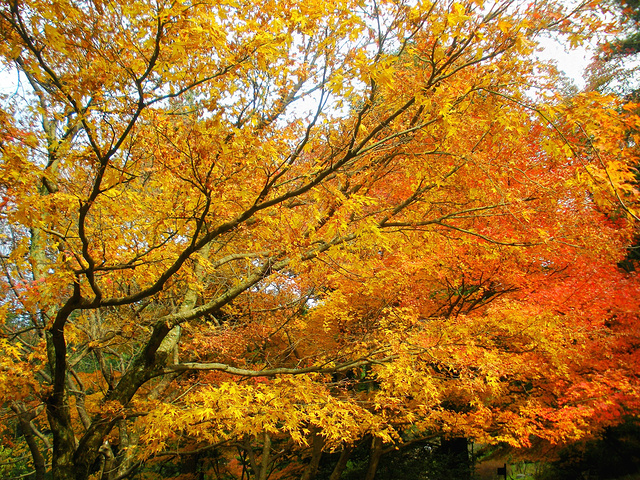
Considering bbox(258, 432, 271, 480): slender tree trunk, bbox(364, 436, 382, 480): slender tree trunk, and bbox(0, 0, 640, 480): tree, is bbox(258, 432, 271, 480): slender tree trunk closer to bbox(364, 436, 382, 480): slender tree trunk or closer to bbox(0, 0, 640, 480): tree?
bbox(0, 0, 640, 480): tree

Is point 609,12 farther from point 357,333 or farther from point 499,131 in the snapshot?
point 357,333

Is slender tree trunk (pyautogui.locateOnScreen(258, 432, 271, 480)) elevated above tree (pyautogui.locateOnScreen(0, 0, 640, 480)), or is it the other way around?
tree (pyautogui.locateOnScreen(0, 0, 640, 480))

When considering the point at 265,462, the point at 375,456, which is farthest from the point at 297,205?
the point at 375,456

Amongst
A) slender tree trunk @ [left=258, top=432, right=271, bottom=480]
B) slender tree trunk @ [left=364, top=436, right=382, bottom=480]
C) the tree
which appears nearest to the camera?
the tree

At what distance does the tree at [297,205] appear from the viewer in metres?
2.95

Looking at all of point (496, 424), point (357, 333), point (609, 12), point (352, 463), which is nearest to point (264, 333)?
point (357, 333)

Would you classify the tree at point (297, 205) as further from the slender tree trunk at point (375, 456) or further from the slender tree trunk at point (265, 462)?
the slender tree trunk at point (265, 462)

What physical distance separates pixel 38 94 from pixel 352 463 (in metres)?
12.1

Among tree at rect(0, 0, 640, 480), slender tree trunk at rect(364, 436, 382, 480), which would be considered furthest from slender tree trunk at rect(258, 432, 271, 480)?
slender tree trunk at rect(364, 436, 382, 480)

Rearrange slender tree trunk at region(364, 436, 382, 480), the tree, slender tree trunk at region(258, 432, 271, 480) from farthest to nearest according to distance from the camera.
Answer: slender tree trunk at region(364, 436, 382, 480), slender tree trunk at region(258, 432, 271, 480), the tree

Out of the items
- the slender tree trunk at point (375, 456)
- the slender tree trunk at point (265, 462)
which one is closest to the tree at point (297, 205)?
the slender tree trunk at point (375, 456)

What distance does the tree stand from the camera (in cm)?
295

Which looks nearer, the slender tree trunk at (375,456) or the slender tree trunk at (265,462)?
the slender tree trunk at (265,462)

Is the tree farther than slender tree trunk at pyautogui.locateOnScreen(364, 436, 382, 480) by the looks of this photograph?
No
